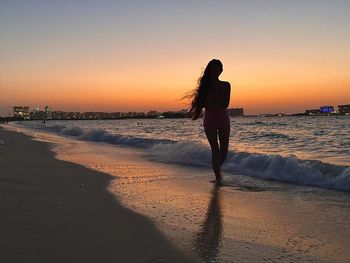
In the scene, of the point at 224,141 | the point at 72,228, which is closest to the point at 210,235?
the point at 72,228

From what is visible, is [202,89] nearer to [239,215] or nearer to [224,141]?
[224,141]

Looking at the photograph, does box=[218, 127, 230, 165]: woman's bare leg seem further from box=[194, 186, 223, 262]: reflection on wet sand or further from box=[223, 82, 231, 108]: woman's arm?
box=[194, 186, 223, 262]: reflection on wet sand

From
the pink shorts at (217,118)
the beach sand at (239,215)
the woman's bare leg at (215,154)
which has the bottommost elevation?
the beach sand at (239,215)

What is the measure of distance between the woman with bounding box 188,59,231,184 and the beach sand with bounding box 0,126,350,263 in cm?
49

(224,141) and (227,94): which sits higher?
(227,94)

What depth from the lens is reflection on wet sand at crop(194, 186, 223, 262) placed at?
109 inches

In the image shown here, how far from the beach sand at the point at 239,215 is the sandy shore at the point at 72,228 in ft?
0.21

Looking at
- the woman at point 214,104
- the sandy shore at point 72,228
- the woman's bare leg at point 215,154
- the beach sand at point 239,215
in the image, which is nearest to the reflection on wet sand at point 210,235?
the beach sand at point 239,215

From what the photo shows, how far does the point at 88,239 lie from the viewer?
2975mm

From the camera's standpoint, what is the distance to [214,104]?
6.44 m

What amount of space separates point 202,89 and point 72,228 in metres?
3.73

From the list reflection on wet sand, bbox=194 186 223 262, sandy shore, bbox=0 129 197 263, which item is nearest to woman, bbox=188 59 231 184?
sandy shore, bbox=0 129 197 263

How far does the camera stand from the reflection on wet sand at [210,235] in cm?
277

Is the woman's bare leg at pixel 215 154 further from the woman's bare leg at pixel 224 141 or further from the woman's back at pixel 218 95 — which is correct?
the woman's back at pixel 218 95
